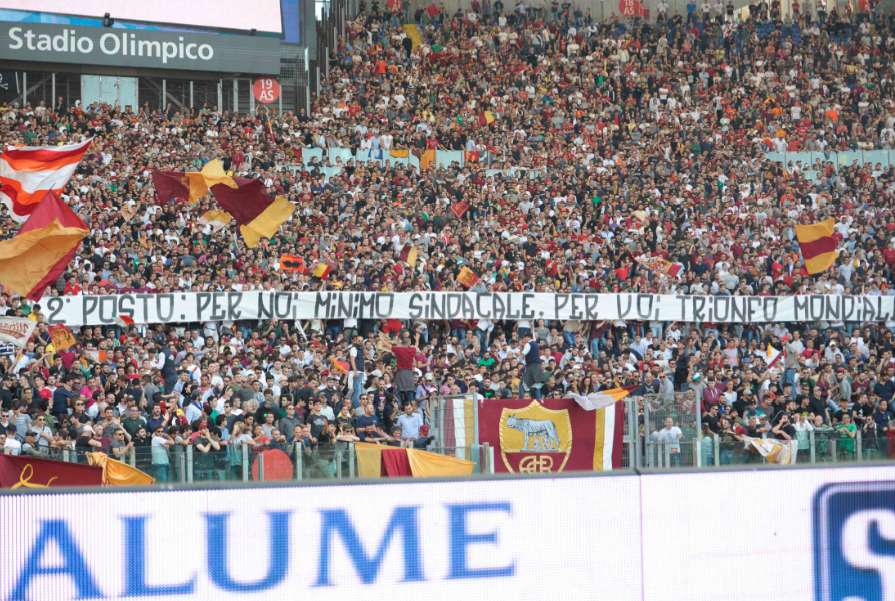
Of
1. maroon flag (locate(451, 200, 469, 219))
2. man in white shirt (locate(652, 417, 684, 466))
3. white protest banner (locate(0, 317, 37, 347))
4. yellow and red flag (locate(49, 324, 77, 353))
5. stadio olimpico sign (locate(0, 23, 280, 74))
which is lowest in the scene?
man in white shirt (locate(652, 417, 684, 466))

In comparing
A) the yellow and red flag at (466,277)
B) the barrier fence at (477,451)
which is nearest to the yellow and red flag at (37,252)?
the barrier fence at (477,451)

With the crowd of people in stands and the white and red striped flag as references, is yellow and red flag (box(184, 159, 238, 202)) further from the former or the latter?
the white and red striped flag

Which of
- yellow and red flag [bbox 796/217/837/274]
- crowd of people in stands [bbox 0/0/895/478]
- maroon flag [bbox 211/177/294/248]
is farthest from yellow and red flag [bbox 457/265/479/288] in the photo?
yellow and red flag [bbox 796/217/837/274]

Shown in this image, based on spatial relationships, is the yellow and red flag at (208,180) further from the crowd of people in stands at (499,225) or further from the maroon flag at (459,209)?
the maroon flag at (459,209)

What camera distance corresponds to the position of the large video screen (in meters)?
37.8

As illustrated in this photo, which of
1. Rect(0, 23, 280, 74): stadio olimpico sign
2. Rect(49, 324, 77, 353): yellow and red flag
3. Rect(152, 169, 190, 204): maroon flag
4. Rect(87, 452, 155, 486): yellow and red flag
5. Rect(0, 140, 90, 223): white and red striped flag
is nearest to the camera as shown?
Rect(87, 452, 155, 486): yellow and red flag

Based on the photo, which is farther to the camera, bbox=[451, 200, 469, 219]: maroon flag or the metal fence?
bbox=[451, 200, 469, 219]: maroon flag

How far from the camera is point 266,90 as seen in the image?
39.5m

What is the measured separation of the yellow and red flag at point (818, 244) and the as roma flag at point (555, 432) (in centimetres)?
1355

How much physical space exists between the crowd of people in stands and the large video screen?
2.57 metres

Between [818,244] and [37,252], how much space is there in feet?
60.0

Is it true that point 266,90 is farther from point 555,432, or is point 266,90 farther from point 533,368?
point 555,432

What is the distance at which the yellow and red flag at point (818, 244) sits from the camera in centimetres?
2980

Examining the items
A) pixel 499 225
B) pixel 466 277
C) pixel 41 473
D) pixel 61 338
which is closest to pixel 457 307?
pixel 466 277
